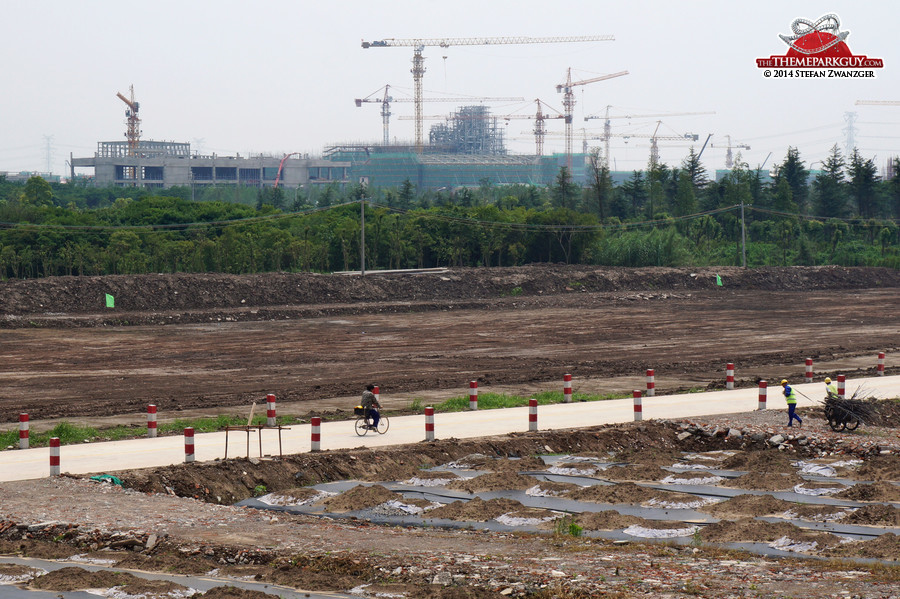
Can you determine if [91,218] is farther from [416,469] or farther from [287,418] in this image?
[416,469]

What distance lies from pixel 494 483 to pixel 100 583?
7.48 m

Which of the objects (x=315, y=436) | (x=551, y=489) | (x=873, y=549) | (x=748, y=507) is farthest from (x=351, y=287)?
(x=873, y=549)

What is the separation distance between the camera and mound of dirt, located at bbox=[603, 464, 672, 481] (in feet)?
60.5

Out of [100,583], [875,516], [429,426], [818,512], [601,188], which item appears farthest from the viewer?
[601,188]

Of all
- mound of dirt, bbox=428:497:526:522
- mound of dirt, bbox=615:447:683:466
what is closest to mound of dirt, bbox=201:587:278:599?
mound of dirt, bbox=428:497:526:522

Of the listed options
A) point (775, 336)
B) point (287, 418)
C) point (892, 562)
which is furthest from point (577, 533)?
point (775, 336)

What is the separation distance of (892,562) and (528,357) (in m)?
26.3

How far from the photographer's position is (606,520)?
15.2m

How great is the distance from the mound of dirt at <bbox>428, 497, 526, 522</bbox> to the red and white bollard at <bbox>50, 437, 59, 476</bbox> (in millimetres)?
6268

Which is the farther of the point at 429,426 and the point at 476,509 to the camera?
the point at 429,426

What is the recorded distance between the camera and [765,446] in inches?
845

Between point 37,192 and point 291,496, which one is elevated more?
point 37,192

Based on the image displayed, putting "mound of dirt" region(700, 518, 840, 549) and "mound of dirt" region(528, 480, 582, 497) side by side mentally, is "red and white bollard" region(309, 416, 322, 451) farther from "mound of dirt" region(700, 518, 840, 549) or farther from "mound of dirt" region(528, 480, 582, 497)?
"mound of dirt" region(700, 518, 840, 549)

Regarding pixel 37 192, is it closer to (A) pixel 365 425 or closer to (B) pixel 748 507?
(A) pixel 365 425
